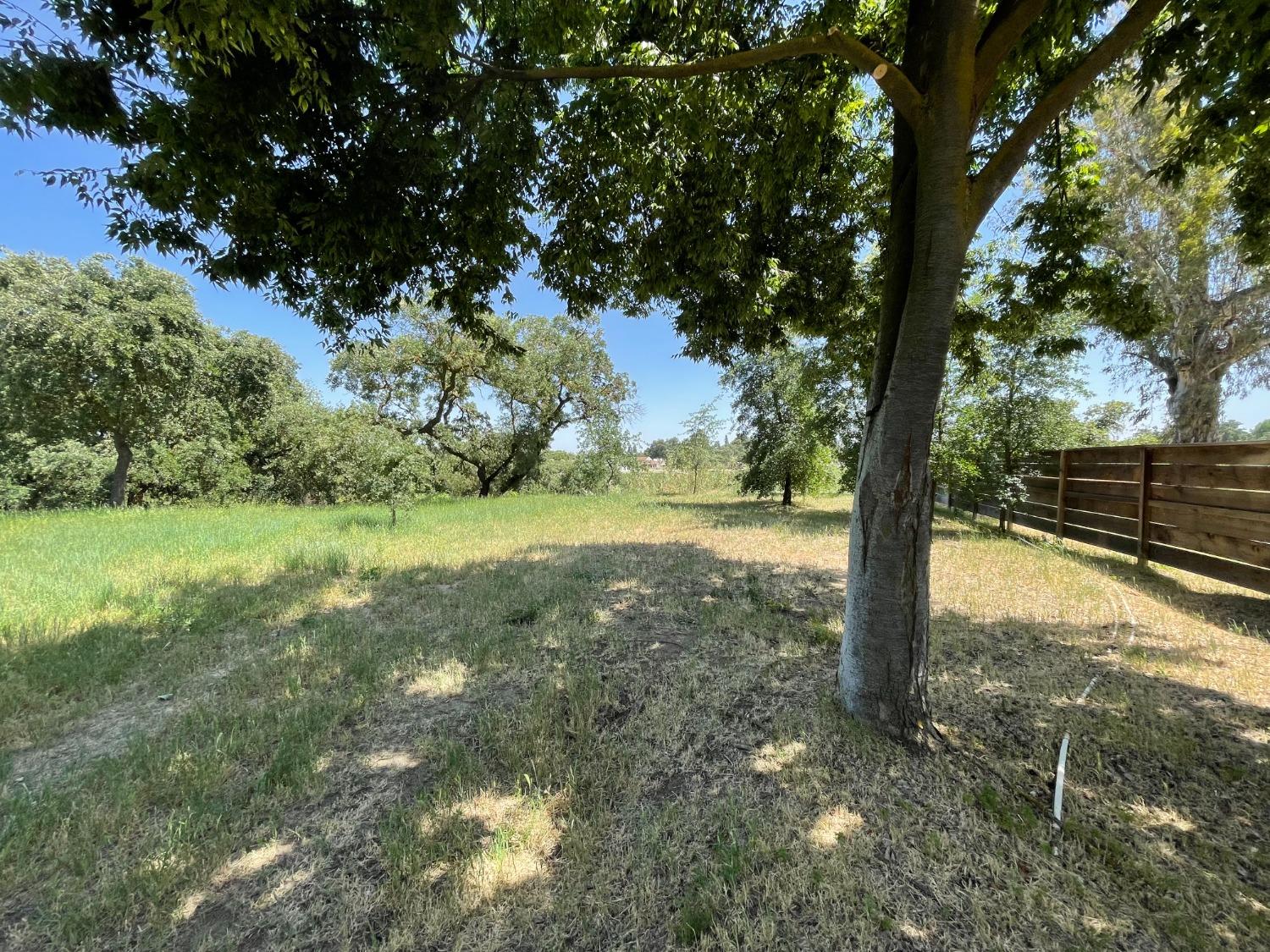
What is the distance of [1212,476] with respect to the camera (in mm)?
5746

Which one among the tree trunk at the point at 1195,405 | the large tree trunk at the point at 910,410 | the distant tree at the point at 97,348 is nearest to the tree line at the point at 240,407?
the distant tree at the point at 97,348

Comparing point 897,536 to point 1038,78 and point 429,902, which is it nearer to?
point 429,902

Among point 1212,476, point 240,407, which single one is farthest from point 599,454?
point 1212,476

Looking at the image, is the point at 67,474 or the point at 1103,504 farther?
the point at 67,474

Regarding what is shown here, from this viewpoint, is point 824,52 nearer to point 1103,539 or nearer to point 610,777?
point 610,777

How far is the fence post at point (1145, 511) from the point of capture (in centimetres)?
676

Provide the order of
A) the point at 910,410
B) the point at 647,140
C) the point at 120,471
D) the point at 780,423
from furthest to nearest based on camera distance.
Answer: the point at 120,471 < the point at 780,423 < the point at 647,140 < the point at 910,410

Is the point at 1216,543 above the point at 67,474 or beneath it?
beneath

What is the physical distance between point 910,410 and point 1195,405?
1566cm

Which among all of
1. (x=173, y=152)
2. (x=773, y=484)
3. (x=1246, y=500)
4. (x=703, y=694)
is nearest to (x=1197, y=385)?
(x=1246, y=500)

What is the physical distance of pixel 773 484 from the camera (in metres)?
14.0

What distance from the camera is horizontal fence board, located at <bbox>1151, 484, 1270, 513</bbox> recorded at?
514 centimetres

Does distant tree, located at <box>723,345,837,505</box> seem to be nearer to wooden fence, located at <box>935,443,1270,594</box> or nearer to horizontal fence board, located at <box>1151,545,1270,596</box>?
wooden fence, located at <box>935,443,1270,594</box>

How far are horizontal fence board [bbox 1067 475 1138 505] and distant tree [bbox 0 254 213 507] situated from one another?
2301 centimetres
